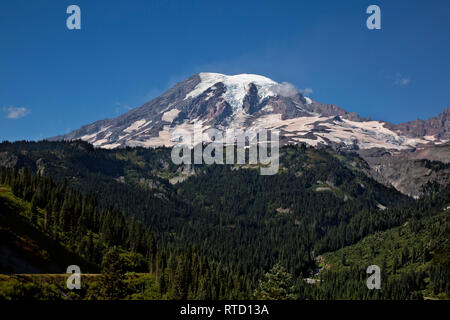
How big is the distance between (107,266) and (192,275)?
150 ft

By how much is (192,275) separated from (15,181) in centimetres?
8469

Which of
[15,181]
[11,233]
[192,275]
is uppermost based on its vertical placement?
[15,181]

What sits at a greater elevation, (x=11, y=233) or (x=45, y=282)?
(x=11, y=233)

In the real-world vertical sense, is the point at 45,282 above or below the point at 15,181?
below

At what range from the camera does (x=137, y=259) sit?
173 m
